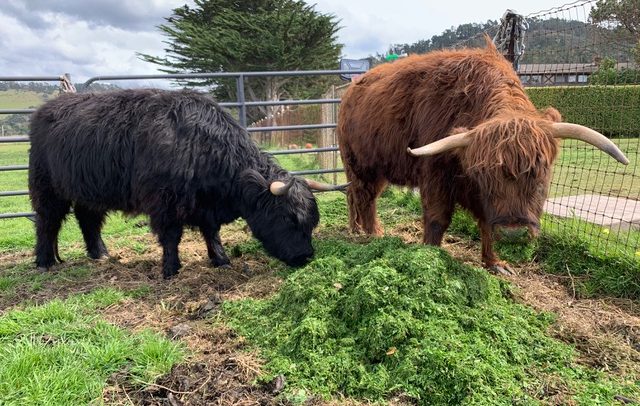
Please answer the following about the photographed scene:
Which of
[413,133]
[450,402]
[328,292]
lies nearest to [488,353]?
[450,402]

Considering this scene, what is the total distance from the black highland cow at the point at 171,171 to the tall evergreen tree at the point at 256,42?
22.4 metres

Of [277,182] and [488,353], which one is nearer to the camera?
[488,353]

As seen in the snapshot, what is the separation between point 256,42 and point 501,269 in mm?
25656

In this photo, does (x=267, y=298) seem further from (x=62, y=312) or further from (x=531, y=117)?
(x=531, y=117)

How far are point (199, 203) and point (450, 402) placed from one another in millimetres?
2834

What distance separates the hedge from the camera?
4.40 meters

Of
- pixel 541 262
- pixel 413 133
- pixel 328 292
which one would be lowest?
pixel 541 262

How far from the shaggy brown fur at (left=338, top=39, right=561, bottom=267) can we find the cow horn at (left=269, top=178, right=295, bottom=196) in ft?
3.35

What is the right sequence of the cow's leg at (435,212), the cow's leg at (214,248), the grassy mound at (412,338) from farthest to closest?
the cow's leg at (214,248), the cow's leg at (435,212), the grassy mound at (412,338)

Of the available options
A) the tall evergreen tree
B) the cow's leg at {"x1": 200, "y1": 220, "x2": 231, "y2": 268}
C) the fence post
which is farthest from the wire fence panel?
the tall evergreen tree

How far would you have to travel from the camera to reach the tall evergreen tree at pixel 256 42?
89.6 ft

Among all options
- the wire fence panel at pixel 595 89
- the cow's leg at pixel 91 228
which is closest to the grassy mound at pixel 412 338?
the wire fence panel at pixel 595 89

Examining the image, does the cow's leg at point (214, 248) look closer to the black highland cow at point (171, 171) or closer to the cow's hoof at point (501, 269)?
the black highland cow at point (171, 171)

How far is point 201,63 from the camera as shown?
28.9 meters
